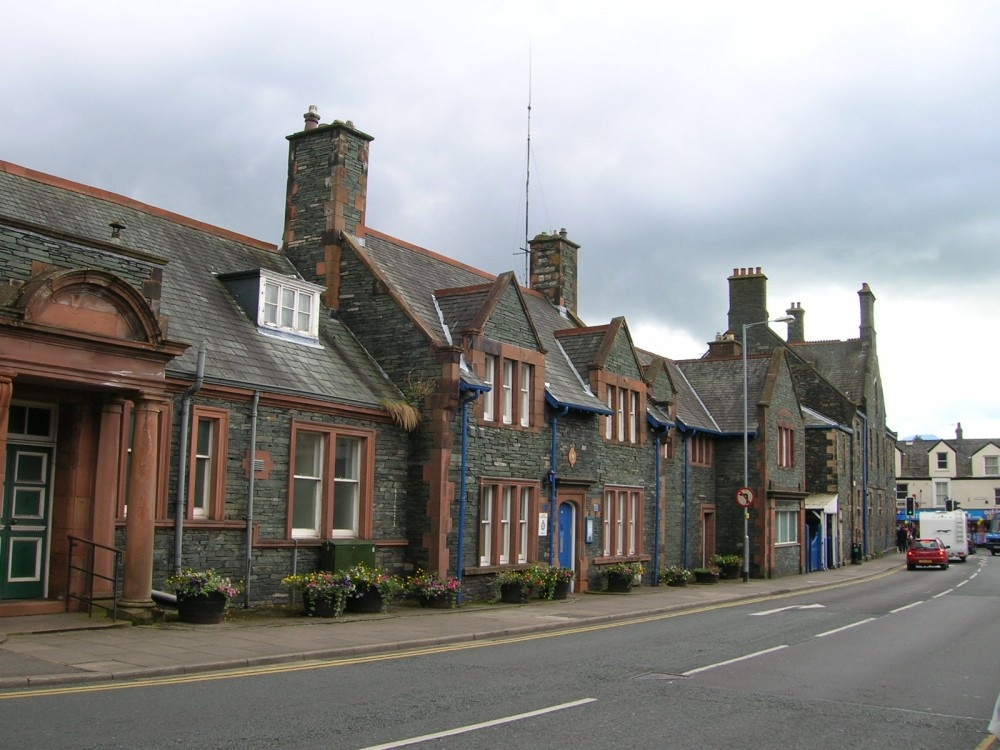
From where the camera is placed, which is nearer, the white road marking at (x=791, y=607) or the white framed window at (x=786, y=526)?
the white road marking at (x=791, y=607)

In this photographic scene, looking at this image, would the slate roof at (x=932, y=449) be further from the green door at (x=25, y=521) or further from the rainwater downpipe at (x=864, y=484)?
the green door at (x=25, y=521)

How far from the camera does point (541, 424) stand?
24.9 meters

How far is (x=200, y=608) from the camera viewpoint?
15.7 metres

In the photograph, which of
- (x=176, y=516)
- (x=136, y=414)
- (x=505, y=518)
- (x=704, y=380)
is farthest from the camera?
(x=704, y=380)

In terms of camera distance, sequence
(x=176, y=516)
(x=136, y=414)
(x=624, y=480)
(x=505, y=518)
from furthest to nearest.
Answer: (x=624, y=480) < (x=505, y=518) < (x=176, y=516) < (x=136, y=414)

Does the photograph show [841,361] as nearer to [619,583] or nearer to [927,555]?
[927,555]

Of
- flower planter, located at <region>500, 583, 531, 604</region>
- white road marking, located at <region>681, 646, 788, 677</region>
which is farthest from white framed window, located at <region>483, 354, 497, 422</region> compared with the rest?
white road marking, located at <region>681, 646, 788, 677</region>

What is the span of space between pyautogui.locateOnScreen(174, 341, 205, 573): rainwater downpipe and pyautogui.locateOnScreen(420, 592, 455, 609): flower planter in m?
5.80

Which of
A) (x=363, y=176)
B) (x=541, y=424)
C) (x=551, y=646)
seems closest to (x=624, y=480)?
(x=541, y=424)

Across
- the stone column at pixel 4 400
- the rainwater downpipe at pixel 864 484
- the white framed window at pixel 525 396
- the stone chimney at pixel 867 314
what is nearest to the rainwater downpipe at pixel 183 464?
the stone column at pixel 4 400

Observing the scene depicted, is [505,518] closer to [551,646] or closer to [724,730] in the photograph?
[551,646]

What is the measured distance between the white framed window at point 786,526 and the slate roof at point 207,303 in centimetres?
2235

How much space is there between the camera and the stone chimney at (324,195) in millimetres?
24250

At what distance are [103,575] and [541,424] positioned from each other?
1196 centimetres
